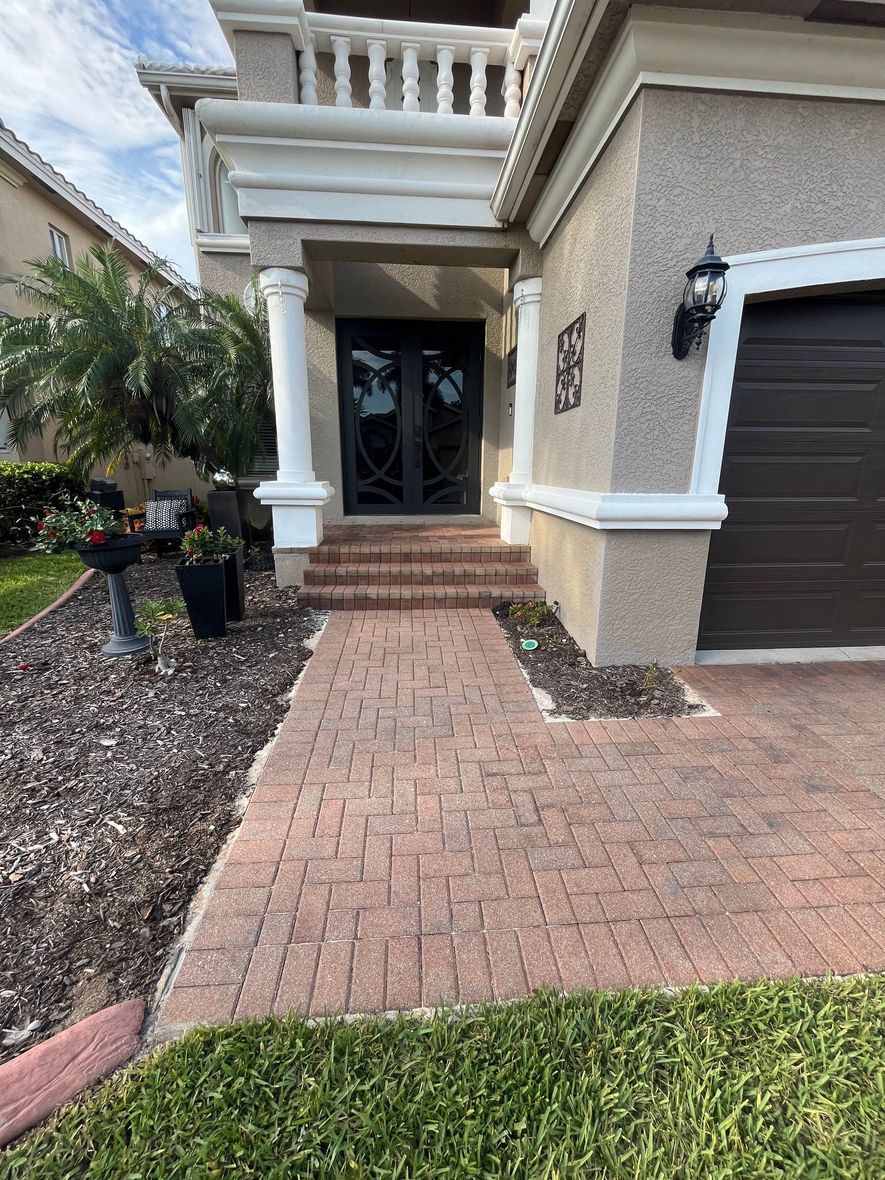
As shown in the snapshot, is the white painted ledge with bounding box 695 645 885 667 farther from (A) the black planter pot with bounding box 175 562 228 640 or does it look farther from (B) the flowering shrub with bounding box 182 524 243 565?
(B) the flowering shrub with bounding box 182 524 243 565

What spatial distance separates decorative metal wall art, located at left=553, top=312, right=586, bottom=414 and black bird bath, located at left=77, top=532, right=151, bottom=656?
11.3ft

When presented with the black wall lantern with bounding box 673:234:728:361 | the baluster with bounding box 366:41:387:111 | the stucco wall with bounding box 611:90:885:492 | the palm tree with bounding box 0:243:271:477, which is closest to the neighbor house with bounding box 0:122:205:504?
the palm tree with bounding box 0:243:271:477

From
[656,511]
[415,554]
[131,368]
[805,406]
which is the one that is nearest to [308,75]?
[131,368]

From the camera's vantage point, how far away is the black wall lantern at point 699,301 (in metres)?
2.85

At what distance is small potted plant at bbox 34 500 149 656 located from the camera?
11.7 ft

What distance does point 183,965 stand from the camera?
1.61m

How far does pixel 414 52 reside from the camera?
466 centimetres

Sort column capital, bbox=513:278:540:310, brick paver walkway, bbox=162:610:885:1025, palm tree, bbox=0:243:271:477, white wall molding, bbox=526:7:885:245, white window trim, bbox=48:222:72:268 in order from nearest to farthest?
brick paver walkway, bbox=162:610:885:1025, white wall molding, bbox=526:7:885:245, column capital, bbox=513:278:540:310, palm tree, bbox=0:243:271:477, white window trim, bbox=48:222:72:268

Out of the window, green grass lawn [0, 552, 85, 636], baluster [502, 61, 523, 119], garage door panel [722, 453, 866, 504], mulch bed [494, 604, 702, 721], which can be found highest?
the window

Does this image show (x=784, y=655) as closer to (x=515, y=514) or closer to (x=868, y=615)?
(x=868, y=615)

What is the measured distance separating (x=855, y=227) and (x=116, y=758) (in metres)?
5.13

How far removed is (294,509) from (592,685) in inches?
129

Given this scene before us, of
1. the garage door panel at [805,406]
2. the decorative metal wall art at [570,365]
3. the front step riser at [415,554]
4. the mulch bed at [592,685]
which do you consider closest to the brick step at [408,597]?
the front step riser at [415,554]

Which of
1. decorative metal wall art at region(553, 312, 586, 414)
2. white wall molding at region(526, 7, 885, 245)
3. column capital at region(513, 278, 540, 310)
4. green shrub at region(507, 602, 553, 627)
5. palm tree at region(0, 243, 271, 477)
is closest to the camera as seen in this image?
white wall molding at region(526, 7, 885, 245)
